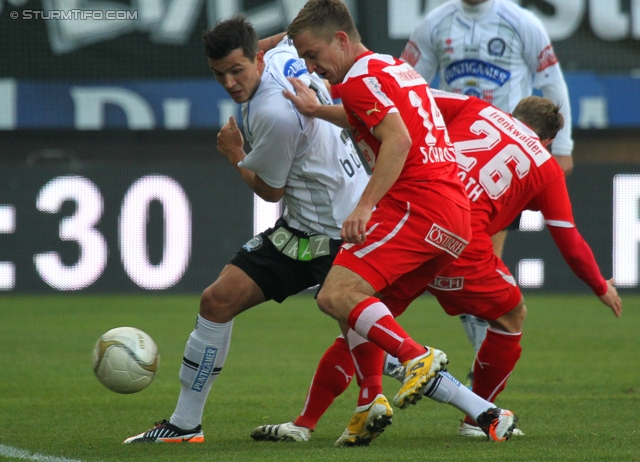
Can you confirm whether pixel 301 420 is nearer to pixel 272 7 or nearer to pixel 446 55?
pixel 446 55

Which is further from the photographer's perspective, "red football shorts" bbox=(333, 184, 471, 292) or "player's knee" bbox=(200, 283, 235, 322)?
"player's knee" bbox=(200, 283, 235, 322)

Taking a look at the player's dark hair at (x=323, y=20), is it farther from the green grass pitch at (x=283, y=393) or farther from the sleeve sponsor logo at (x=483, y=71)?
the sleeve sponsor logo at (x=483, y=71)

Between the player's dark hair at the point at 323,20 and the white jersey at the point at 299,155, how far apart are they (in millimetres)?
457

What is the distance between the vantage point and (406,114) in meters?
4.04

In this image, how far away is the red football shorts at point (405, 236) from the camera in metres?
3.95

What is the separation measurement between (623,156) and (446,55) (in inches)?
334

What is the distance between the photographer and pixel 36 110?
13.2 m

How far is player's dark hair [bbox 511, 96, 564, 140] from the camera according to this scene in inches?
187

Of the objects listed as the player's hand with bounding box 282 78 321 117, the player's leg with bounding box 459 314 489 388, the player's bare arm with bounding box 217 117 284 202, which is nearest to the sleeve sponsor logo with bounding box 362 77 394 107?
the player's hand with bounding box 282 78 321 117

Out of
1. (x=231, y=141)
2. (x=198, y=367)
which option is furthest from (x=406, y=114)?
(x=198, y=367)

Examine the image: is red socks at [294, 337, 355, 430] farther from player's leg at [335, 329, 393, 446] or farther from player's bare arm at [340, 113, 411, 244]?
player's bare arm at [340, 113, 411, 244]

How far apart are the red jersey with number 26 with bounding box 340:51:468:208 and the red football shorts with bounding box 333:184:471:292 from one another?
0.06 meters

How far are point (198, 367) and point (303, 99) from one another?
1.30 m

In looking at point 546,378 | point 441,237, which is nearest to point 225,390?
point 546,378
